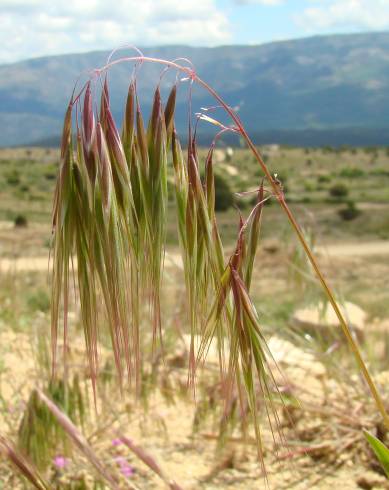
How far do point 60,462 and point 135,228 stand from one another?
1.15 metres

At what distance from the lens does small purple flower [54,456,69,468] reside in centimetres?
196

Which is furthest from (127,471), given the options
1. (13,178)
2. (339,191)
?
(13,178)

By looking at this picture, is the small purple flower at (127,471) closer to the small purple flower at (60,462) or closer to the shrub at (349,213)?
the small purple flower at (60,462)

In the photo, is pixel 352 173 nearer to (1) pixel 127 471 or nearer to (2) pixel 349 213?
(2) pixel 349 213

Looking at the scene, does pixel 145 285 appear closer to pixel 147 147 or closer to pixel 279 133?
pixel 147 147

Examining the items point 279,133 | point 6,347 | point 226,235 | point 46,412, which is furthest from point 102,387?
point 279,133

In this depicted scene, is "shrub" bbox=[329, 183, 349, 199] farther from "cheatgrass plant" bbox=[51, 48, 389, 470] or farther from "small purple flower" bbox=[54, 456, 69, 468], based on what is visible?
"cheatgrass plant" bbox=[51, 48, 389, 470]

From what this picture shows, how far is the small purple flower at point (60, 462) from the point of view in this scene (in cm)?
196

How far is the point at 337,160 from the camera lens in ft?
178

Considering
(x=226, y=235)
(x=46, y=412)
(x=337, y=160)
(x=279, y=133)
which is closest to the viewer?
(x=46, y=412)

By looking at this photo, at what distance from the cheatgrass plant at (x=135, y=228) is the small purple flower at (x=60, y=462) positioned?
104 centimetres

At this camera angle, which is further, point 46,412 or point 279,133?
point 279,133

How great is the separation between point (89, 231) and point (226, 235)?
19651mm

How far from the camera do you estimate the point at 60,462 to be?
1965mm
